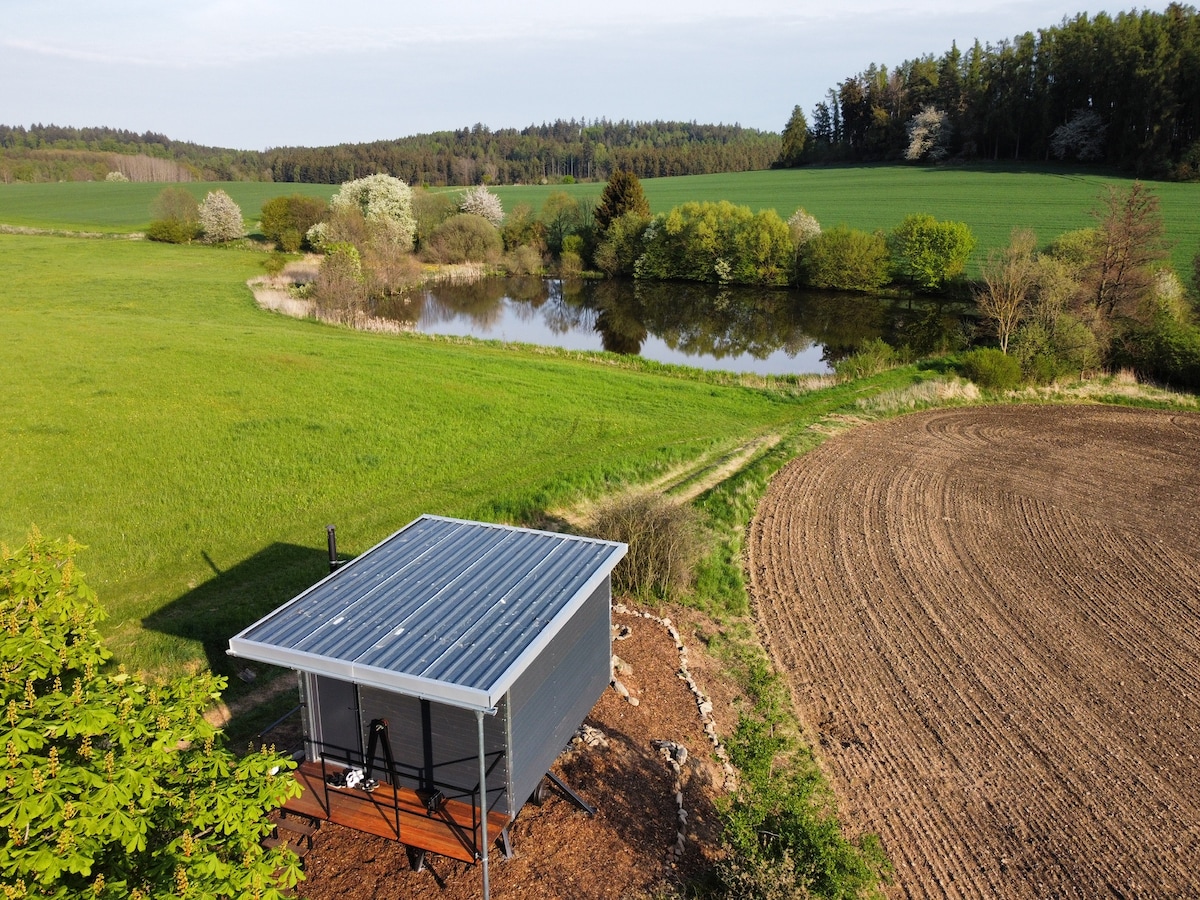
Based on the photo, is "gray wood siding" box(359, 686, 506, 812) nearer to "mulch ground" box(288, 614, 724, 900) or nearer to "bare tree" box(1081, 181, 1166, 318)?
"mulch ground" box(288, 614, 724, 900)

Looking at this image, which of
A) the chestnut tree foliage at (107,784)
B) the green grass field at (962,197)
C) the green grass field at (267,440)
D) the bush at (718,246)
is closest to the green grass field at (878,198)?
the green grass field at (962,197)

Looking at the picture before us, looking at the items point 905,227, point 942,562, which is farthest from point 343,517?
point 905,227

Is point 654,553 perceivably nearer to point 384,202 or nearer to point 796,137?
point 384,202

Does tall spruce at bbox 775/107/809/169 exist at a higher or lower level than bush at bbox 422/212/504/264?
higher

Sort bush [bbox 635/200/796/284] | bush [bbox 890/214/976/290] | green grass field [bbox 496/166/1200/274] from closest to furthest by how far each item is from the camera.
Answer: bush [bbox 890/214/976/290] < green grass field [bbox 496/166/1200/274] < bush [bbox 635/200/796/284]

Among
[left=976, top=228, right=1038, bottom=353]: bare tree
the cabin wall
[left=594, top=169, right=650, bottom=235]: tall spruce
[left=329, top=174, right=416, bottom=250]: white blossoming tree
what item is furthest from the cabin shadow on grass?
[left=594, top=169, right=650, bottom=235]: tall spruce

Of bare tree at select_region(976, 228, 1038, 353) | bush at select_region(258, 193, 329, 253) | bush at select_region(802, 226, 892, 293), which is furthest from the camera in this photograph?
bush at select_region(258, 193, 329, 253)

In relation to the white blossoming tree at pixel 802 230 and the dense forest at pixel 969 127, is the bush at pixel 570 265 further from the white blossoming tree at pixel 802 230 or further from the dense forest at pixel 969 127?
the dense forest at pixel 969 127
